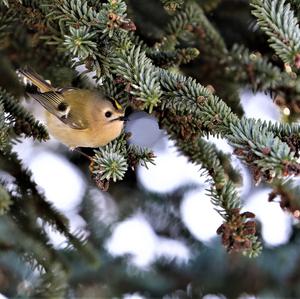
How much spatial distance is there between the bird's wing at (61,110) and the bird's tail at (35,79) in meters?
0.03

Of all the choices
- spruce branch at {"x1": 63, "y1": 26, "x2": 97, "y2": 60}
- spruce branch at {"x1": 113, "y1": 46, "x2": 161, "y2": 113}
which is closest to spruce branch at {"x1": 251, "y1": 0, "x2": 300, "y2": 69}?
spruce branch at {"x1": 113, "y1": 46, "x2": 161, "y2": 113}

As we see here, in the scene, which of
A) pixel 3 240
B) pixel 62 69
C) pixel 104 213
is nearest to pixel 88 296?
pixel 104 213

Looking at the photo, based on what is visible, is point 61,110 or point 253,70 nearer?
point 253,70

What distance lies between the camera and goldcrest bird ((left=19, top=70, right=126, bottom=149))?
1.63 m

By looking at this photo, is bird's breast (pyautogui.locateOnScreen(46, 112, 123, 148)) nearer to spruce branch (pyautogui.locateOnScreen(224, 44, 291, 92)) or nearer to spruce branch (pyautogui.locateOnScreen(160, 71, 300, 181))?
spruce branch (pyautogui.locateOnScreen(160, 71, 300, 181))

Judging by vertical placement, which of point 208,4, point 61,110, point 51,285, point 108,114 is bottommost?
point 51,285

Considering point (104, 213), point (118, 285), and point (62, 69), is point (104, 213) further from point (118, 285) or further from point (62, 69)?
point (62, 69)

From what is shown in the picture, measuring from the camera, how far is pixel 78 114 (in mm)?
1944

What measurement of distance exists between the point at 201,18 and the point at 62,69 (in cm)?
45

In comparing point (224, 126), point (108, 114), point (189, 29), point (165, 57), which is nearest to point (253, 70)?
point (189, 29)

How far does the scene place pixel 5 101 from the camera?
1.61 m

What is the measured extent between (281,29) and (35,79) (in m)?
0.86

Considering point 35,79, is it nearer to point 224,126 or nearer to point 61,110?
point 61,110

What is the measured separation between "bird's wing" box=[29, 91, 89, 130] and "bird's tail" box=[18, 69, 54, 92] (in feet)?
0.11
